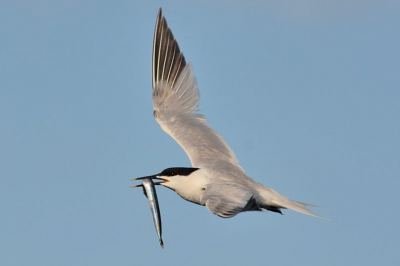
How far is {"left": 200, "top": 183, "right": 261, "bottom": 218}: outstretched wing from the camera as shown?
36.7ft

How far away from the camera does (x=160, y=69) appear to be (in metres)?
16.8

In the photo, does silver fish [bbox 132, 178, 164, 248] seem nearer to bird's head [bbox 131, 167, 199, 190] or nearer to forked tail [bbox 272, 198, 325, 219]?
bird's head [bbox 131, 167, 199, 190]

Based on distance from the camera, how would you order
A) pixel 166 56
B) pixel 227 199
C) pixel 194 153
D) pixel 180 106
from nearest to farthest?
1. pixel 227 199
2. pixel 194 153
3. pixel 180 106
4. pixel 166 56

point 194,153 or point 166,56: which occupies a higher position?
point 166,56

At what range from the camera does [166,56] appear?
1677 cm

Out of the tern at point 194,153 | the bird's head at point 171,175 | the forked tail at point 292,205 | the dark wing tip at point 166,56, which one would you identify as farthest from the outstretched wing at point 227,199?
the dark wing tip at point 166,56

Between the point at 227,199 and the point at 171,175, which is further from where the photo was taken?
the point at 171,175

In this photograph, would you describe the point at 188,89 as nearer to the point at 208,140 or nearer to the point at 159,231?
the point at 208,140

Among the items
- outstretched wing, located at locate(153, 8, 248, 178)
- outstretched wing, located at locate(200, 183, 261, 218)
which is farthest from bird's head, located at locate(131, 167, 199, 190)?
outstretched wing, located at locate(200, 183, 261, 218)

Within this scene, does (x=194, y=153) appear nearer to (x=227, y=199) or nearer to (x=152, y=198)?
(x=152, y=198)

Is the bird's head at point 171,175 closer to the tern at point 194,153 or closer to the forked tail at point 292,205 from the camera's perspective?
the tern at point 194,153

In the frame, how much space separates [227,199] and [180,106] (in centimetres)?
496

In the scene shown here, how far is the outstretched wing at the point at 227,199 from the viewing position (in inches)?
440

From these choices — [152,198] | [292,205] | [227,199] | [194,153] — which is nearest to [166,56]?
[194,153]
